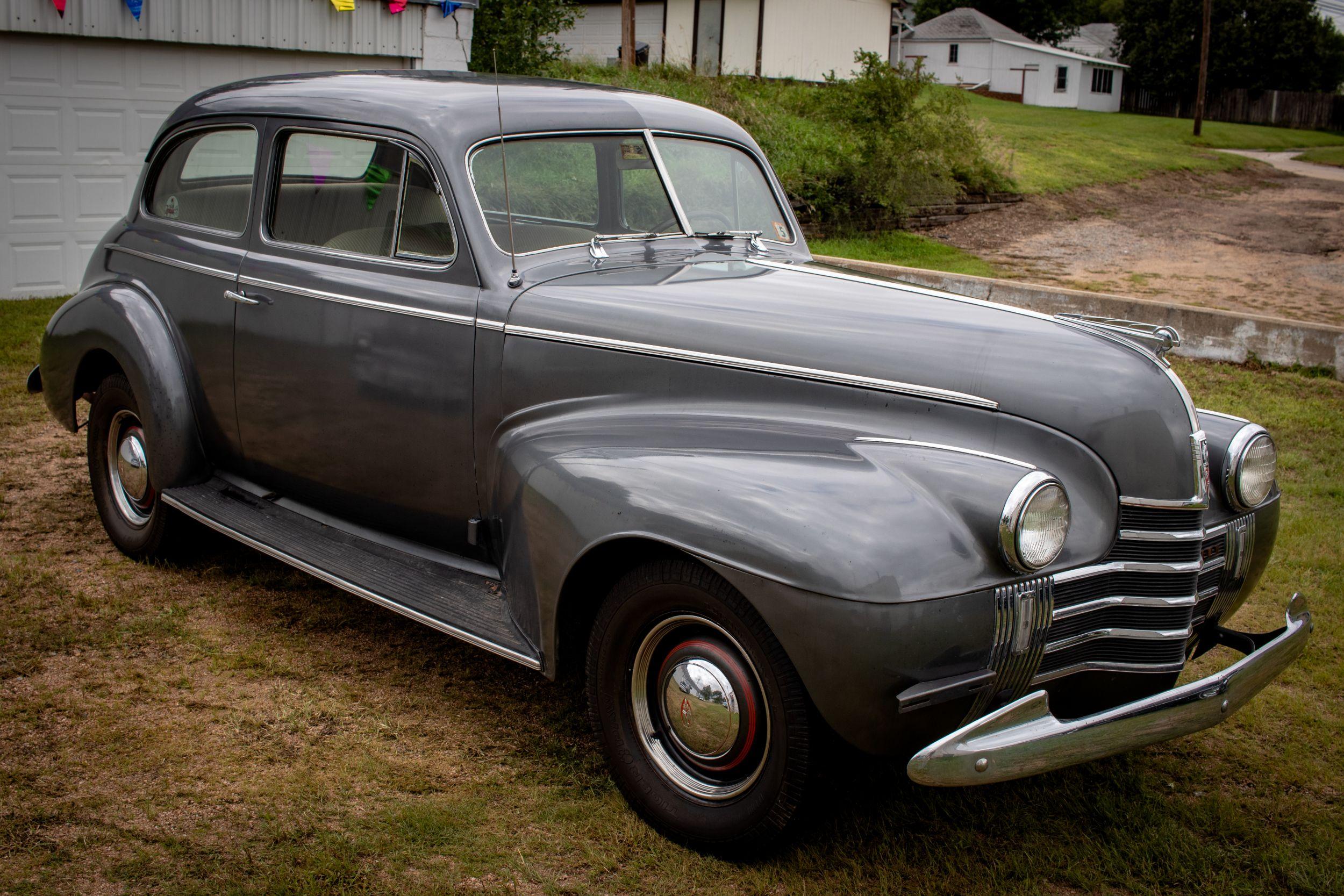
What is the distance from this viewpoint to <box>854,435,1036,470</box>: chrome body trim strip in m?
2.54

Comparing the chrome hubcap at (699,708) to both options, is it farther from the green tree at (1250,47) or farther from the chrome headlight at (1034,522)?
the green tree at (1250,47)

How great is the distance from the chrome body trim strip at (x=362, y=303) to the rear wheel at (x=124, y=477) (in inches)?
33.8

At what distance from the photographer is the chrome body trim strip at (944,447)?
8.32ft

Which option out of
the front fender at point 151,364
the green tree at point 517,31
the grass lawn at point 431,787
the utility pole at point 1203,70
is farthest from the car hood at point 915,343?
the utility pole at point 1203,70

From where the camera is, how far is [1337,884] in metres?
2.69

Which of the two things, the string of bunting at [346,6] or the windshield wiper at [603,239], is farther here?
the string of bunting at [346,6]

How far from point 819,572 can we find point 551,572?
2.64 feet

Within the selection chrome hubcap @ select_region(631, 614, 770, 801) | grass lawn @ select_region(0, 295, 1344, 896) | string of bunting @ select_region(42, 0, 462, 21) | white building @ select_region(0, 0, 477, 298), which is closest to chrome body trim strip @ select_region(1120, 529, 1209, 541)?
grass lawn @ select_region(0, 295, 1344, 896)

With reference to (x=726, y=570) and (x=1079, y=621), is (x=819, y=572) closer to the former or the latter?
(x=726, y=570)

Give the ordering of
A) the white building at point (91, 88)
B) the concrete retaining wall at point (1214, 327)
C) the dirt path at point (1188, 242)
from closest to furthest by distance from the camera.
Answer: the concrete retaining wall at point (1214, 327), the white building at point (91, 88), the dirt path at point (1188, 242)

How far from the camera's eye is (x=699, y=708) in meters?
2.65

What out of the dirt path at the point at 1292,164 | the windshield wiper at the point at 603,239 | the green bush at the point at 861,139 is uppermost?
the dirt path at the point at 1292,164

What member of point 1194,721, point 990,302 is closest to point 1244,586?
point 1194,721

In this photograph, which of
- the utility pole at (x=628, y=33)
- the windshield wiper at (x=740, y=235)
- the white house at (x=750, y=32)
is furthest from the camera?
the white house at (x=750, y=32)
